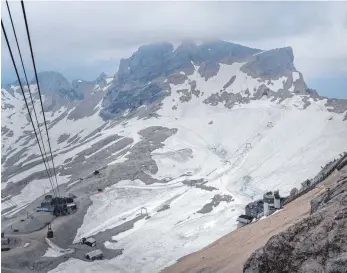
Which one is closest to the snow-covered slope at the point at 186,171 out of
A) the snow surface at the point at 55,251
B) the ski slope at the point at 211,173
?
the ski slope at the point at 211,173

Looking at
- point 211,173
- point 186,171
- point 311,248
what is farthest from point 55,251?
point 311,248

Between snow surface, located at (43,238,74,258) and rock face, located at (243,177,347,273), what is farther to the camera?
snow surface, located at (43,238,74,258)

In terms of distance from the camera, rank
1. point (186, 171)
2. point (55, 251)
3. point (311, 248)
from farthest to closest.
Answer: point (186, 171)
point (55, 251)
point (311, 248)

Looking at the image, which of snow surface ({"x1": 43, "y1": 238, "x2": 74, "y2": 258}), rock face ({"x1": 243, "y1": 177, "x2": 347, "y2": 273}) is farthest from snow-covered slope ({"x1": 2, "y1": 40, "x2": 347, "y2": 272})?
rock face ({"x1": 243, "y1": 177, "x2": 347, "y2": 273})

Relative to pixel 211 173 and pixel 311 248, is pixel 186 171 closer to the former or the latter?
pixel 211 173

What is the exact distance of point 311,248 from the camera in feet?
35.9

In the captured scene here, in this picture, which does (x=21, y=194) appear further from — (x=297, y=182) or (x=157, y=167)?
(x=297, y=182)

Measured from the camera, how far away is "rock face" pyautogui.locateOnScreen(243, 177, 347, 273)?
1025 cm

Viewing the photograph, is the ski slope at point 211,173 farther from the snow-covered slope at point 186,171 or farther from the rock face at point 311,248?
the rock face at point 311,248

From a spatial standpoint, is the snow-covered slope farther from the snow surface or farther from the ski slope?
the snow surface

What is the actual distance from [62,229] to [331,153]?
77079mm

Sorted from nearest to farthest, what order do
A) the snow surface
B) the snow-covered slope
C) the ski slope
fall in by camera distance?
1. the snow surface
2. the ski slope
3. the snow-covered slope

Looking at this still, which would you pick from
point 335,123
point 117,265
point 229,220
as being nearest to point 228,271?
point 117,265

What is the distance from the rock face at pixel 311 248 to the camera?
10.2m
